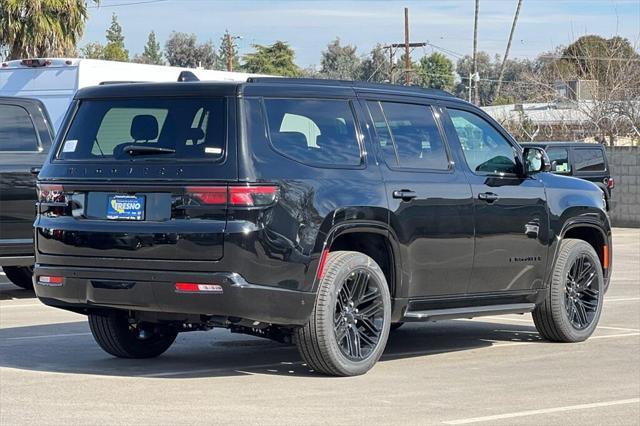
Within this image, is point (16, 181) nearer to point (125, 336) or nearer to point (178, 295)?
point (125, 336)

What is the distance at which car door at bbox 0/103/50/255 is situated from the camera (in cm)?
1412

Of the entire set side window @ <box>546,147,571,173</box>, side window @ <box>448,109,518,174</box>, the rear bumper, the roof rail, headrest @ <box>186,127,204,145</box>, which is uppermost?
the roof rail

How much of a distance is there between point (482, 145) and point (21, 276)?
7261 millimetres

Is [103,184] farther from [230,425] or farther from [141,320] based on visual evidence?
[230,425]

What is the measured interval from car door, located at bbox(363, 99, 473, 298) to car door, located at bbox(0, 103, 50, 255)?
5705 mm

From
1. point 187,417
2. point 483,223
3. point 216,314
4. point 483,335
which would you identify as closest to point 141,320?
point 216,314

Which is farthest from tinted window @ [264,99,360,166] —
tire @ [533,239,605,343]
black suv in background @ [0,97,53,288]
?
black suv in background @ [0,97,53,288]

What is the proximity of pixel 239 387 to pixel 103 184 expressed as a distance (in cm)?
167

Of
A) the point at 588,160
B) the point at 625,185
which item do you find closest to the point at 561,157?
the point at 588,160

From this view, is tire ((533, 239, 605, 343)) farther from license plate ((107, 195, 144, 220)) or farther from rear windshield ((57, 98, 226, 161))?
license plate ((107, 195, 144, 220))

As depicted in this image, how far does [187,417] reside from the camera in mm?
7668

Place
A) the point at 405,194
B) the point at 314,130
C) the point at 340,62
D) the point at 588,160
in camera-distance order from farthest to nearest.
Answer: the point at 340,62
the point at 588,160
the point at 405,194
the point at 314,130

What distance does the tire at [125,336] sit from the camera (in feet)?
32.6

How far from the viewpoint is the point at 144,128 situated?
30.1 feet
